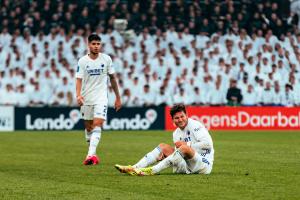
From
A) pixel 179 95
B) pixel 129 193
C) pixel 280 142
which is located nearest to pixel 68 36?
pixel 179 95

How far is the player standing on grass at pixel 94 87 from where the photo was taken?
653 inches

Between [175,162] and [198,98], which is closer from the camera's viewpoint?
[175,162]

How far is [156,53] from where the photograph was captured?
110ft

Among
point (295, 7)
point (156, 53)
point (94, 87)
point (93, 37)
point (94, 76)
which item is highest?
point (295, 7)

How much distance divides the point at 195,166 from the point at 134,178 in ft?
3.14

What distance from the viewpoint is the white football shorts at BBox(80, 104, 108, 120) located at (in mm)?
16766

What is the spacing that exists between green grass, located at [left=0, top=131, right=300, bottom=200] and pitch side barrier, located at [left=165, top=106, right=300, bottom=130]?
1109 centimetres

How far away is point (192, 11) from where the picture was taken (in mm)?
36812

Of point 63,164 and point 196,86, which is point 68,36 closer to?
point 196,86

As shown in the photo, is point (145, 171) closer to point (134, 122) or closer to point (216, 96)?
point (134, 122)

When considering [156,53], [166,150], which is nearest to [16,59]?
[156,53]

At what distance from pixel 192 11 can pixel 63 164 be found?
21.5 meters

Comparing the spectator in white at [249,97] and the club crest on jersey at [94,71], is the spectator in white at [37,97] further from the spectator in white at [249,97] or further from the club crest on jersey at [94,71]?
the club crest on jersey at [94,71]

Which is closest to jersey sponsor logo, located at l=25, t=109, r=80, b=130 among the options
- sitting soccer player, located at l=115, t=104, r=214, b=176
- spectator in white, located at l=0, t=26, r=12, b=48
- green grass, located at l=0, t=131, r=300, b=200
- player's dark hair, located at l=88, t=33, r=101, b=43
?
spectator in white, located at l=0, t=26, r=12, b=48
